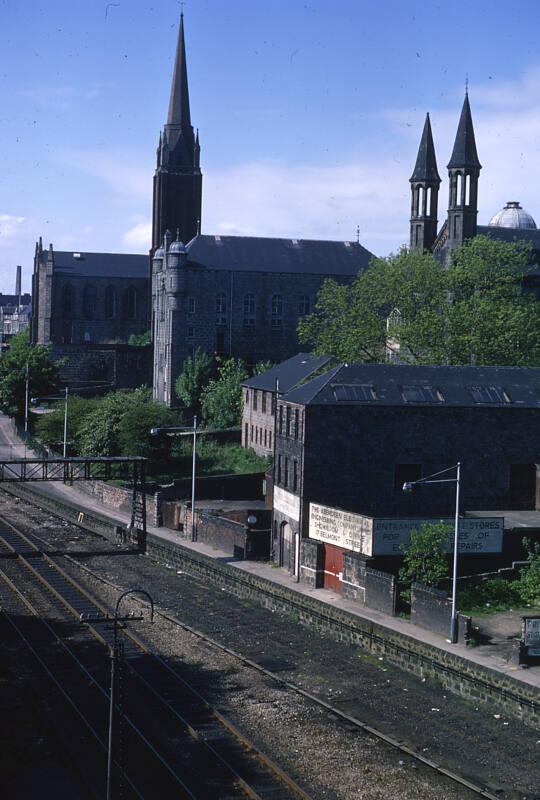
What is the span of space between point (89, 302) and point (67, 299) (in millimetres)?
2920

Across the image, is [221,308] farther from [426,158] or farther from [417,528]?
[417,528]

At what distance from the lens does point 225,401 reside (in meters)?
92.4

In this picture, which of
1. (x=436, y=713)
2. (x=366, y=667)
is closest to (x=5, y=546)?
(x=366, y=667)

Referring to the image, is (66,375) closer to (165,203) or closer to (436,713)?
(165,203)

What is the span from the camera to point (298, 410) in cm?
4997

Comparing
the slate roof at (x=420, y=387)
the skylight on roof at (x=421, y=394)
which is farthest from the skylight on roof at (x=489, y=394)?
the skylight on roof at (x=421, y=394)

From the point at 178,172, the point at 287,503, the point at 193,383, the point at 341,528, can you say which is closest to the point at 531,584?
the point at 341,528

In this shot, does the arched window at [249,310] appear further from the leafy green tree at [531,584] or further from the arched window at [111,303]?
the leafy green tree at [531,584]

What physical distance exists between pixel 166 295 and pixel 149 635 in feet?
230

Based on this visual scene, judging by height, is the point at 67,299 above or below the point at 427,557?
above

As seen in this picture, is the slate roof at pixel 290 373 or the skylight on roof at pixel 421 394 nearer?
the skylight on roof at pixel 421 394

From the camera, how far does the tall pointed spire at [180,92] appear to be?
396 ft

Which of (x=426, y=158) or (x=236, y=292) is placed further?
(x=236, y=292)

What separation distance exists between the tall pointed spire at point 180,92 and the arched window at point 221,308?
27.0 meters
